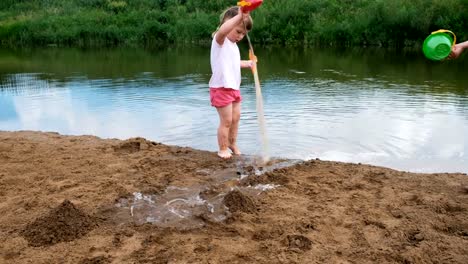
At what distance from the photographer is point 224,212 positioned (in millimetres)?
3781

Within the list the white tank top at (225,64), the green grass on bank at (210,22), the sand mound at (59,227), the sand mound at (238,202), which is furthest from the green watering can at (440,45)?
the green grass on bank at (210,22)

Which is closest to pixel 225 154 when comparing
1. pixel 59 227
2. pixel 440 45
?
pixel 59 227

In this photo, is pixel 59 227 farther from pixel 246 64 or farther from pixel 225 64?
pixel 246 64

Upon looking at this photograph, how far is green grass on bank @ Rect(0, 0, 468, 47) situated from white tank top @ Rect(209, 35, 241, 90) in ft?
60.8

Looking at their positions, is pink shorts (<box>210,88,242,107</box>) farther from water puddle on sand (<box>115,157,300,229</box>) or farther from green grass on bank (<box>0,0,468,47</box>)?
green grass on bank (<box>0,0,468,47</box>)

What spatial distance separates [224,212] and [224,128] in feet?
5.14

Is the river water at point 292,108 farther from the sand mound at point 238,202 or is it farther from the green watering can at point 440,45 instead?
the sand mound at point 238,202

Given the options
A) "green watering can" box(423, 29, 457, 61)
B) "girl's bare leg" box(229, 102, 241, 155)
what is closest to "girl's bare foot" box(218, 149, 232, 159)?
"girl's bare leg" box(229, 102, 241, 155)

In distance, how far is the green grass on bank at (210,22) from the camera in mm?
22000

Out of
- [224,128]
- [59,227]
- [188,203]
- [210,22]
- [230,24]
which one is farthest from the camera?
[210,22]

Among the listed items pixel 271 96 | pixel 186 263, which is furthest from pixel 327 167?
pixel 271 96

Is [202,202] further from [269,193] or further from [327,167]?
[327,167]

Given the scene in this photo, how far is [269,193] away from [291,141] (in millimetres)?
2291

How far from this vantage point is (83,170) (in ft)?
16.2
